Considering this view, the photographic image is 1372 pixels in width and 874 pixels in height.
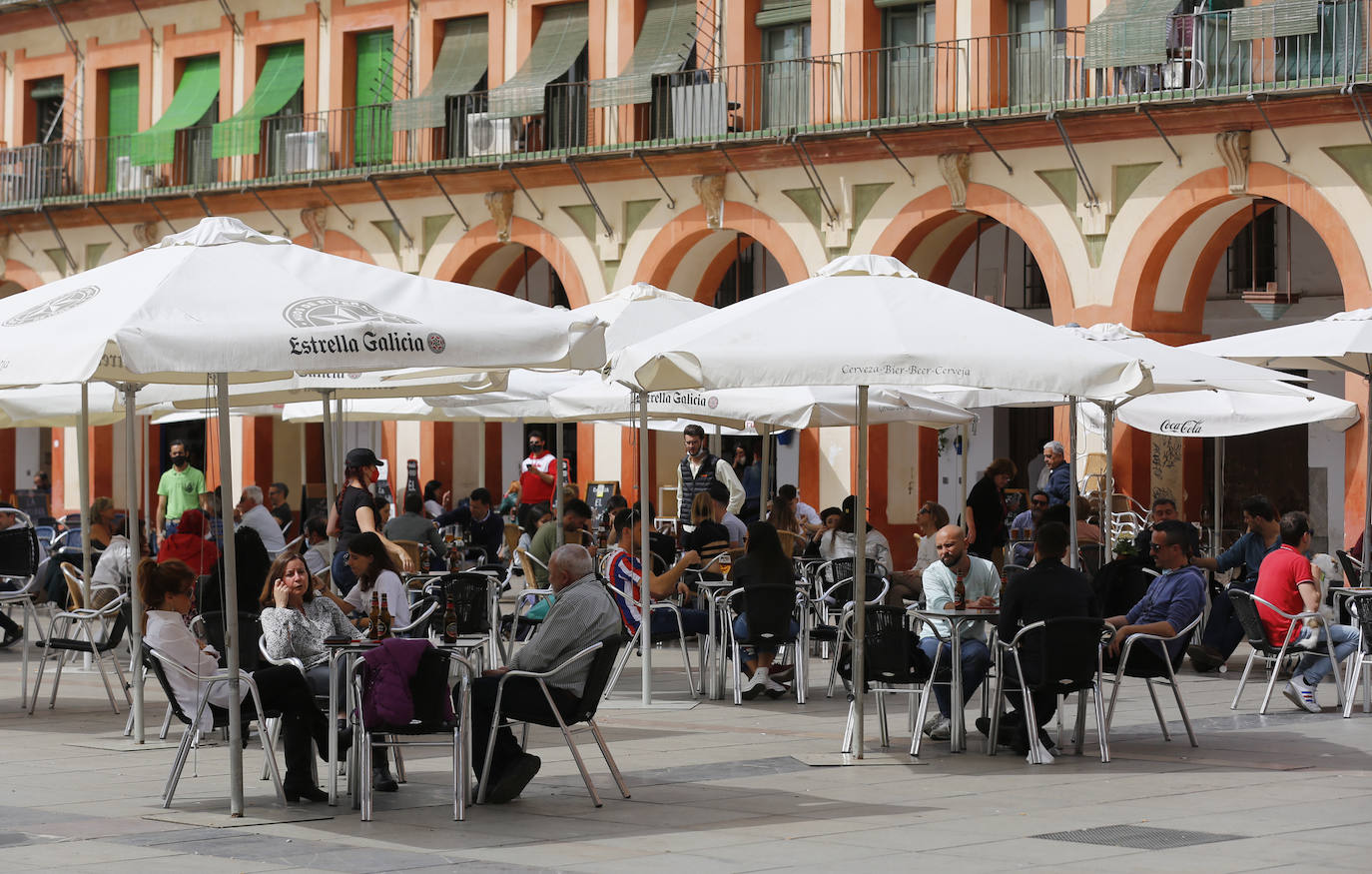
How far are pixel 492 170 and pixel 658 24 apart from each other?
2.98m

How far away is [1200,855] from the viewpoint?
7457 mm

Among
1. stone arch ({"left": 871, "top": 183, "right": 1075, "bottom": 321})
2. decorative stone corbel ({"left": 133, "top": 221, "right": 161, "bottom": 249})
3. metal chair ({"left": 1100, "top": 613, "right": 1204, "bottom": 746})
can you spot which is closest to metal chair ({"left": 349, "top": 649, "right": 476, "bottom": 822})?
metal chair ({"left": 1100, "top": 613, "right": 1204, "bottom": 746})

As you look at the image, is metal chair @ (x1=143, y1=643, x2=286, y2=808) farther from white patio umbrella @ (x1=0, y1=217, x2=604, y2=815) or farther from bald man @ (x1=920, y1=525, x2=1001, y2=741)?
bald man @ (x1=920, y1=525, x2=1001, y2=741)

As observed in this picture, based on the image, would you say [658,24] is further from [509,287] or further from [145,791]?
[145,791]

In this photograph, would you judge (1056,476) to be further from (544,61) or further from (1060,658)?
(544,61)

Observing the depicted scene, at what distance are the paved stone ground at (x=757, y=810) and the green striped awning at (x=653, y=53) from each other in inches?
595

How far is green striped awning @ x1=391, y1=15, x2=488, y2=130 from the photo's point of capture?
2769cm

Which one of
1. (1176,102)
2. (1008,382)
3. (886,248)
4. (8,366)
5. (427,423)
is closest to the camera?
(8,366)

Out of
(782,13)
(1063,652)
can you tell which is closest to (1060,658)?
(1063,652)

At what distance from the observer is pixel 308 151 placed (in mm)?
29344

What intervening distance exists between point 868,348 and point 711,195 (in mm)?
16220

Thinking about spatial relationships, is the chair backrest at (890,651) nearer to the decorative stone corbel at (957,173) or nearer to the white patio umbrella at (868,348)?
the white patio umbrella at (868,348)

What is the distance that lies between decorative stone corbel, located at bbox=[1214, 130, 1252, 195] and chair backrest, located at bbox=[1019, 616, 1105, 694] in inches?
493

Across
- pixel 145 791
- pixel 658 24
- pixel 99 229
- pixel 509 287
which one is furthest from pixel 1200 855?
pixel 99 229
